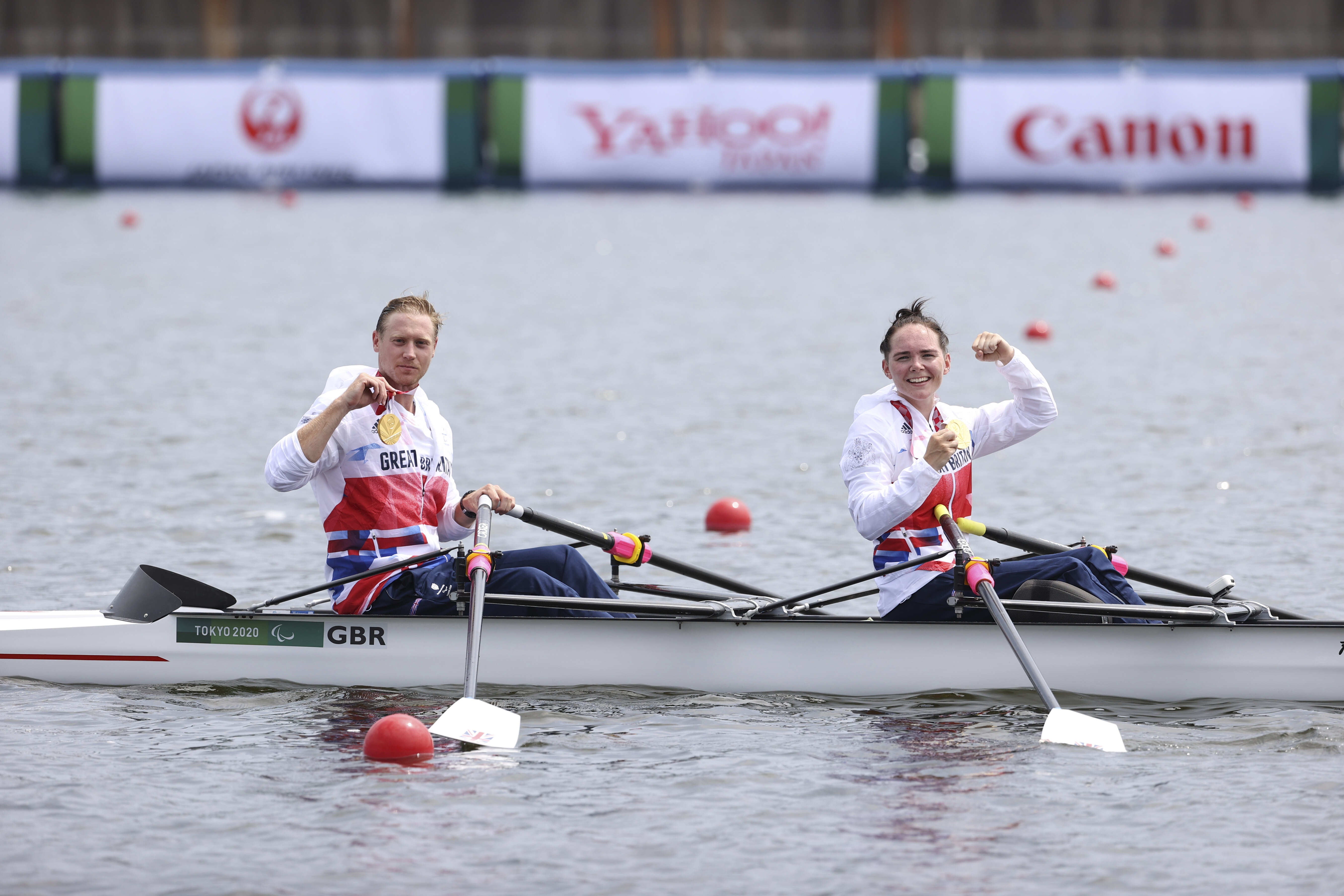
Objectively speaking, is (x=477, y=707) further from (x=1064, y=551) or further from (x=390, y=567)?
(x=1064, y=551)

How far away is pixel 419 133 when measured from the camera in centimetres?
2738

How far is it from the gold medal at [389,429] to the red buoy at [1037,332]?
10479 millimetres

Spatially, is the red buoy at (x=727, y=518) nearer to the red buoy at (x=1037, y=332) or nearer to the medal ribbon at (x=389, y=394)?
the medal ribbon at (x=389, y=394)

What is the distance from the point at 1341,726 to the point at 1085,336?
1044cm

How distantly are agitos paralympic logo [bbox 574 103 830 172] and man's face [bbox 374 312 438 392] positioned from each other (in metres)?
20.5

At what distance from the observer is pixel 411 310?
22.8ft

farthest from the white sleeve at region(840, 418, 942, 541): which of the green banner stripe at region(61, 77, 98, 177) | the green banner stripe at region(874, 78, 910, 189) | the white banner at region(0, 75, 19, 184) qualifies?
the white banner at region(0, 75, 19, 184)

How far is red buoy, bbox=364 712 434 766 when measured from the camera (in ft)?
20.8

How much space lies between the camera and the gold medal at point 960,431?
667 centimetres

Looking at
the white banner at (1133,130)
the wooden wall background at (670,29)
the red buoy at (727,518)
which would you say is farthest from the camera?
the wooden wall background at (670,29)

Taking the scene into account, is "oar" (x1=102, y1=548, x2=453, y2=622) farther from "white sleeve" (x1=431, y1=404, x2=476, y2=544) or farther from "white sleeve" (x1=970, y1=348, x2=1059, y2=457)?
"white sleeve" (x1=970, y1=348, x2=1059, y2=457)

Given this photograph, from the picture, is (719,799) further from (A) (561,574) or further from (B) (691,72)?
(B) (691,72)

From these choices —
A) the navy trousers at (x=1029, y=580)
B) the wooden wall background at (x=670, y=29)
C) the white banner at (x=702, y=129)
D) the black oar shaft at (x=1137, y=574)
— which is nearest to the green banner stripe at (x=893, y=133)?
the white banner at (x=702, y=129)

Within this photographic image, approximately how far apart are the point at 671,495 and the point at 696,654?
155 inches
